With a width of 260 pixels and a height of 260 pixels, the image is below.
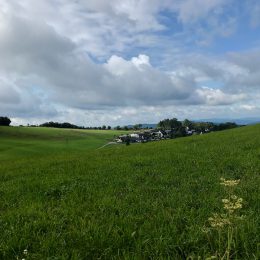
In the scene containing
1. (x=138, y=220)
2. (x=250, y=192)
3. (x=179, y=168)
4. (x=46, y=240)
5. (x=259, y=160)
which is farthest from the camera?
(x=259, y=160)

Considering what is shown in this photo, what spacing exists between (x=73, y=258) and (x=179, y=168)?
33.8 feet

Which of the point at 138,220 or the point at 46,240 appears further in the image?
the point at 138,220

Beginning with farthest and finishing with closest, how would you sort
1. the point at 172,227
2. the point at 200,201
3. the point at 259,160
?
1. the point at 259,160
2. the point at 200,201
3. the point at 172,227

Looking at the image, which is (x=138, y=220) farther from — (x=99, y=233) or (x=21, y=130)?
(x=21, y=130)

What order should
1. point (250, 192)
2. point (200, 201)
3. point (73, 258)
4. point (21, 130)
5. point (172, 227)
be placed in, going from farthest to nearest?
point (21, 130) < point (250, 192) < point (200, 201) < point (172, 227) < point (73, 258)

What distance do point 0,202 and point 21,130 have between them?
175 metres

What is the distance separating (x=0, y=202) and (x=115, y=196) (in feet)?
12.2

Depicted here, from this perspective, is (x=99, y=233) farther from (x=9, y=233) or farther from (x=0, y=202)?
(x=0, y=202)

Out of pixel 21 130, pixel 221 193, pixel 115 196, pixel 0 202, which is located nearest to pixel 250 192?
pixel 221 193

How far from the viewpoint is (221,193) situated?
10.6 m

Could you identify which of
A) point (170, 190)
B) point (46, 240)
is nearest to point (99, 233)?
point (46, 240)

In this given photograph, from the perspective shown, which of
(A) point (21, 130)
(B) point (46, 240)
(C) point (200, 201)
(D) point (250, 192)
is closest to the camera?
(B) point (46, 240)

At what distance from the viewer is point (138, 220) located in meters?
8.15

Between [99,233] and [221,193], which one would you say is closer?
[99,233]
